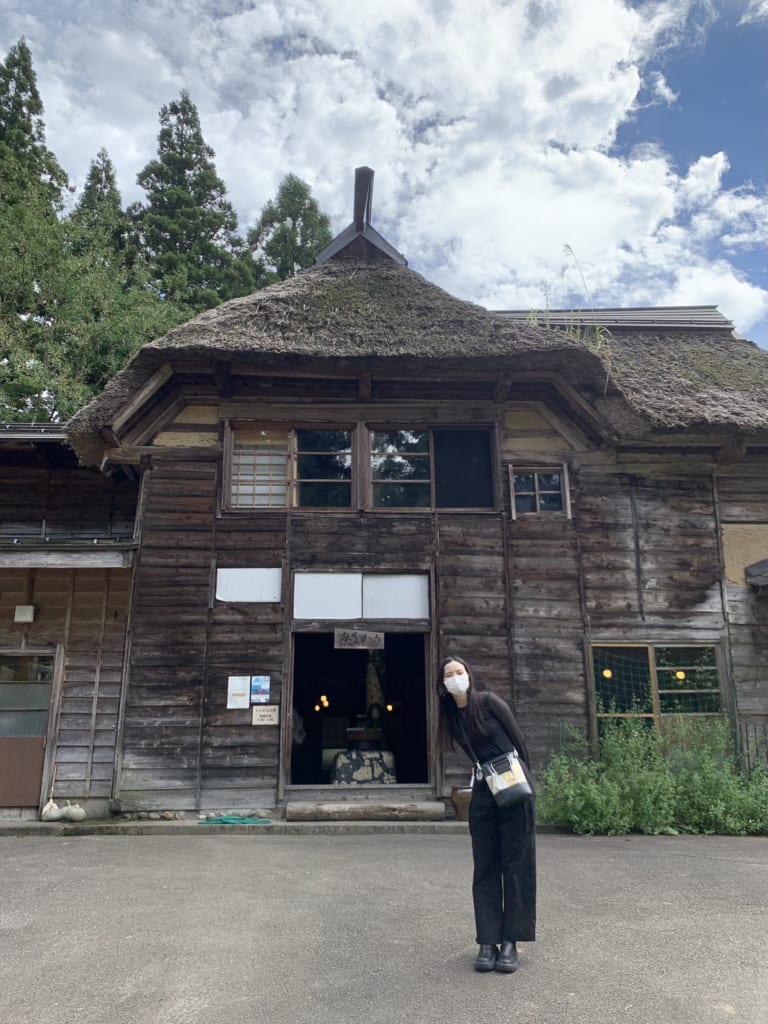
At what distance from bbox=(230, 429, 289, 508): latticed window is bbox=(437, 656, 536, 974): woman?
6027 mm

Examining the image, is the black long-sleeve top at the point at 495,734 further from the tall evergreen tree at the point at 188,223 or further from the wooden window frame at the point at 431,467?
the tall evergreen tree at the point at 188,223

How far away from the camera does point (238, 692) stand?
29.2 ft

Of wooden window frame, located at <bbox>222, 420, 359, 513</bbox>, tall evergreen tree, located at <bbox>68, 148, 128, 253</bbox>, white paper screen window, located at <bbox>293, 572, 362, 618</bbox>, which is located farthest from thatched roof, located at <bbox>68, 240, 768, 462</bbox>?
tall evergreen tree, located at <bbox>68, 148, 128, 253</bbox>

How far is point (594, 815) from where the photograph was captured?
25.7 ft

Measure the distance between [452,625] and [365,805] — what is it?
8.03ft

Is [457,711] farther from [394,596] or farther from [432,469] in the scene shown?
[432,469]

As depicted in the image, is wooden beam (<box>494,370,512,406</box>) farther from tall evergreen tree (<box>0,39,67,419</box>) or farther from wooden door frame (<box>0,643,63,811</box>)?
tall evergreen tree (<box>0,39,67,419</box>)

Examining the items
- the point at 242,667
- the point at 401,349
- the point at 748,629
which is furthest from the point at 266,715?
the point at 748,629

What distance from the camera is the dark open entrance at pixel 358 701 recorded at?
40.1 feet

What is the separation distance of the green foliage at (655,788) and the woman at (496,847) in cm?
448

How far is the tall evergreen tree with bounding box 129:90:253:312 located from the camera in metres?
22.4

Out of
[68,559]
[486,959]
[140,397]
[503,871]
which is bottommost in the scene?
[486,959]

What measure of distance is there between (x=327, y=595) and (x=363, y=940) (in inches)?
206

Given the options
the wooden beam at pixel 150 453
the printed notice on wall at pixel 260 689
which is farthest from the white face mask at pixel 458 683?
the wooden beam at pixel 150 453
